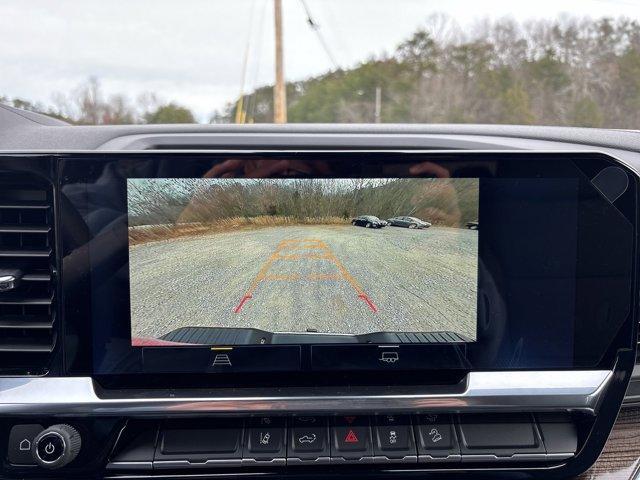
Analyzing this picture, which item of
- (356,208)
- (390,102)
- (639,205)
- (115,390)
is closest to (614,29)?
(390,102)

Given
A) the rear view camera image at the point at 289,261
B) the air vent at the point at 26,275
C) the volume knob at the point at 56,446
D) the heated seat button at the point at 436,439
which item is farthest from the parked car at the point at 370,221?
the volume knob at the point at 56,446

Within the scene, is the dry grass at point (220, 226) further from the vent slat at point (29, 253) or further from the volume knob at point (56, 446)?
the volume knob at point (56, 446)

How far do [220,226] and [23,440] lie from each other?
0.91 metres

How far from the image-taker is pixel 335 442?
5.73 feet

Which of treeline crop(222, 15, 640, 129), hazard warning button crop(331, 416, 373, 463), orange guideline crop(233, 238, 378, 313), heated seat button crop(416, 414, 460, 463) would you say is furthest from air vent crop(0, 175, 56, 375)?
treeline crop(222, 15, 640, 129)

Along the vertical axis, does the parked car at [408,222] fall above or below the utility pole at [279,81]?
below

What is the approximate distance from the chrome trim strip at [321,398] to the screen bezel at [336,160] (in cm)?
4

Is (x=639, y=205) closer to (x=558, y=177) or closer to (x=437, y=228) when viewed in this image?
(x=558, y=177)

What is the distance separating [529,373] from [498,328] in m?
0.17

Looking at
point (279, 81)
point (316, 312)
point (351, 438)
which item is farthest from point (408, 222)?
point (279, 81)

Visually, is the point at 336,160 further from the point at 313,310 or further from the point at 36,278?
the point at 36,278

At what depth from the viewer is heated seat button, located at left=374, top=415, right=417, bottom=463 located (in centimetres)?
174

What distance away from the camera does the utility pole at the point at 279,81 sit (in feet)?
24.7

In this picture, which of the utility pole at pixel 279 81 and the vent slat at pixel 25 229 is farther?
the utility pole at pixel 279 81
